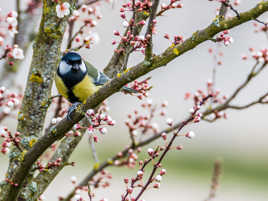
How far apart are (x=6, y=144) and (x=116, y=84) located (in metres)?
0.72

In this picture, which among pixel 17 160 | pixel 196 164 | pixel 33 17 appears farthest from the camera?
pixel 196 164

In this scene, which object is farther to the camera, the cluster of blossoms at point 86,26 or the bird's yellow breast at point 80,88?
the bird's yellow breast at point 80,88

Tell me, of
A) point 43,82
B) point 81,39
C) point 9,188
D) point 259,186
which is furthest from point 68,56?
point 259,186

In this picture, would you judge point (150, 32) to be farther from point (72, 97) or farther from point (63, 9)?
point (72, 97)

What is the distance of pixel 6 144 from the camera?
1865mm

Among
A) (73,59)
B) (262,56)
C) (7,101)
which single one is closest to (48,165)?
(7,101)

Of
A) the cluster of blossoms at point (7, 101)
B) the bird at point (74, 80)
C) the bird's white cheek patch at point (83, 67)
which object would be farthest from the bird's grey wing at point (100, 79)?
the cluster of blossoms at point (7, 101)

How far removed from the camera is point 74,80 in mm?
2461

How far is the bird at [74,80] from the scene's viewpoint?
7.89ft

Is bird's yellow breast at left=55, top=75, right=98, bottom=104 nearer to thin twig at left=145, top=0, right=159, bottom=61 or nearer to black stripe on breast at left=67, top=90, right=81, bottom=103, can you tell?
black stripe on breast at left=67, top=90, right=81, bottom=103

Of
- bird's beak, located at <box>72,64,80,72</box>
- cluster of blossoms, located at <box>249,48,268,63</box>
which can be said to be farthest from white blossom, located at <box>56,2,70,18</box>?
cluster of blossoms, located at <box>249,48,268,63</box>

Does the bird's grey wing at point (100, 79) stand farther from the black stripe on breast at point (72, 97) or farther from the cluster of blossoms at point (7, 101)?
the cluster of blossoms at point (7, 101)

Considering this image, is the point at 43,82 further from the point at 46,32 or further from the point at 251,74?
the point at 251,74

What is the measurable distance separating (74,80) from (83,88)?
0.27 ft
